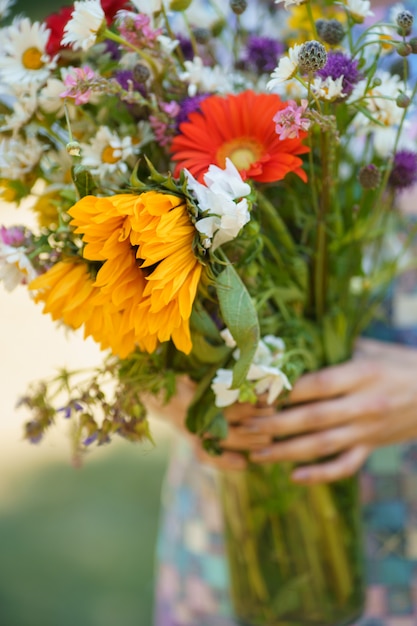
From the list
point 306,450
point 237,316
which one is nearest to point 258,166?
point 237,316

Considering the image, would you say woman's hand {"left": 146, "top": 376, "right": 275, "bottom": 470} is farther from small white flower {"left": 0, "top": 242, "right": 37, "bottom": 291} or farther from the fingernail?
small white flower {"left": 0, "top": 242, "right": 37, "bottom": 291}

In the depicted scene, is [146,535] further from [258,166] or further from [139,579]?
[258,166]

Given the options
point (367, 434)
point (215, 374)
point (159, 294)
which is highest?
point (159, 294)

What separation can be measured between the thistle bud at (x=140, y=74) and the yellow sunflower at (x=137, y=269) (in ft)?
0.39

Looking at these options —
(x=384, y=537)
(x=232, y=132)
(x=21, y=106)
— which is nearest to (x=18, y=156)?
(x=21, y=106)

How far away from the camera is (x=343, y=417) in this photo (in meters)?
0.63

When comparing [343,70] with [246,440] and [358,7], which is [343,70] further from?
[246,440]

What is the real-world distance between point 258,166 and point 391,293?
1.13 feet

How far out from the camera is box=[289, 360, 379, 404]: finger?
60 cm

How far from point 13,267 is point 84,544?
1.29 m

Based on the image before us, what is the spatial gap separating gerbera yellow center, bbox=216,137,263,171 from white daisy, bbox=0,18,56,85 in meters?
0.11

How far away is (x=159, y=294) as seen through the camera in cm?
38

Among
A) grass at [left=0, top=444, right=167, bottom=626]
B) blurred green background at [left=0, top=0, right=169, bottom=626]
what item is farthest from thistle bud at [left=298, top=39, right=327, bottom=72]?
grass at [left=0, top=444, right=167, bottom=626]

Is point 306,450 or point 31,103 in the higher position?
point 31,103
